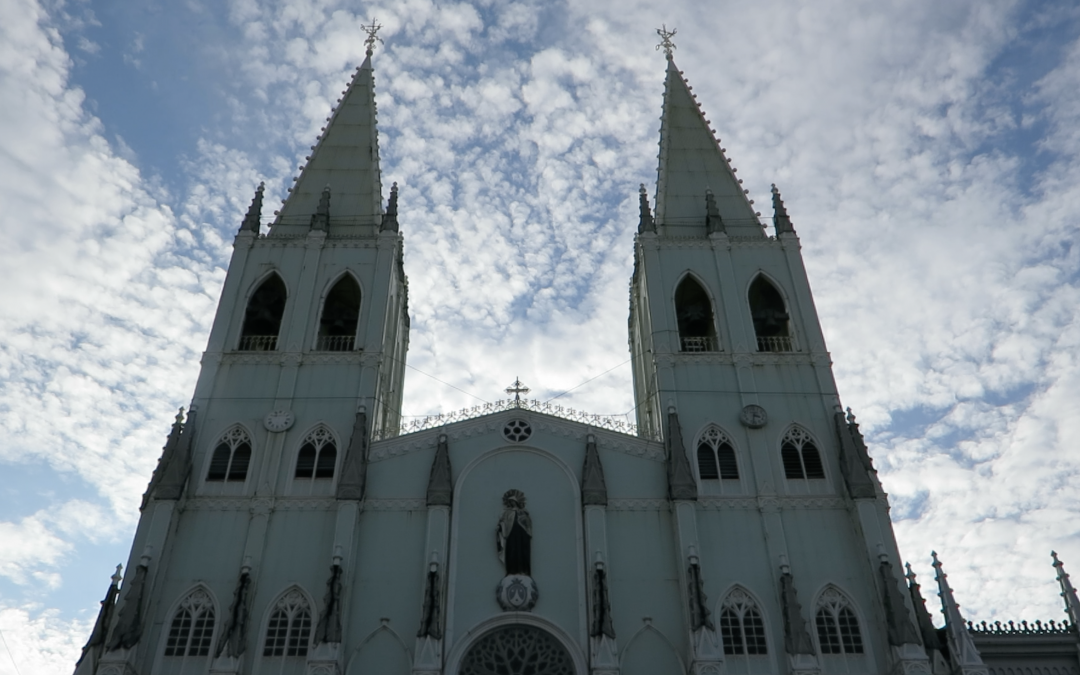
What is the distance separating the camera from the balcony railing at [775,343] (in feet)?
103

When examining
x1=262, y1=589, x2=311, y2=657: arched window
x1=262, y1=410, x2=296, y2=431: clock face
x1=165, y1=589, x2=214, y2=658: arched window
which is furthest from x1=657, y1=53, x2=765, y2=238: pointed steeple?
x1=165, y1=589, x2=214, y2=658: arched window

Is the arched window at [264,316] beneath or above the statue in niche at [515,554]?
above

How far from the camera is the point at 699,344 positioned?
31.6 meters

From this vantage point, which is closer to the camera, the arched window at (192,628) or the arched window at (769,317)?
the arched window at (192,628)

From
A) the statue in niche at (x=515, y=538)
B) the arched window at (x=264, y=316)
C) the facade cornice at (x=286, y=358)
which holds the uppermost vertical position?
the arched window at (x=264, y=316)

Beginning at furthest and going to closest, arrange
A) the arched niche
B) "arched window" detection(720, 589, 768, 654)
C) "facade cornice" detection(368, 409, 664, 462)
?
1. "facade cornice" detection(368, 409, 664, 462)
2. the arched niche
3. "arched window" detection(720, 589, 768, 654)

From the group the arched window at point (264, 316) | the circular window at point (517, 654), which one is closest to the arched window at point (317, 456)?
the arched window at point (264, 316)

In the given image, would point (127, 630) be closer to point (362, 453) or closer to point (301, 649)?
point (301, 649)

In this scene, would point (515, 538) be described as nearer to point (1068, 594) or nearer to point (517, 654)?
point (517, 654)

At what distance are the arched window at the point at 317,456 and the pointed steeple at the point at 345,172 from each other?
9.71m

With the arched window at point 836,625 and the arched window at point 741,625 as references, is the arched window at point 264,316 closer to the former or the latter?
the arched window at point 741,625

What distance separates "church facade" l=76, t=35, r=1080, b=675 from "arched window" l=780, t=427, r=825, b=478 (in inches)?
3.1

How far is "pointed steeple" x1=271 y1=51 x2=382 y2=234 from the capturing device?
117 ft

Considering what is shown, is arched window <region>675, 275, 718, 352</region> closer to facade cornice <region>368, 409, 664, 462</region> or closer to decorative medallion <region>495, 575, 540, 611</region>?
facade cornice <region>368, 409, 664, 462</region>
